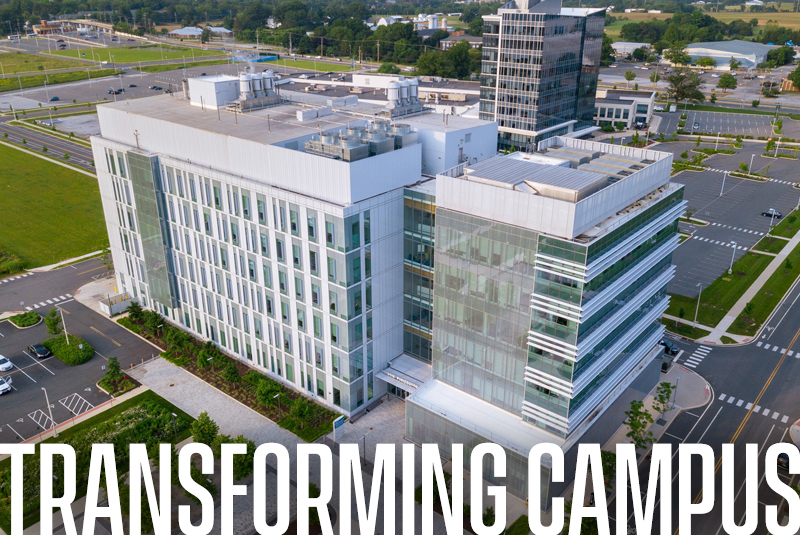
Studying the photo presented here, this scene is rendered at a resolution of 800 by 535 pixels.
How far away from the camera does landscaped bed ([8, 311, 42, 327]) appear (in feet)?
298

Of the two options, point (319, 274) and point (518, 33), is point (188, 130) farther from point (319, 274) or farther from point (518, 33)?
point (518, 33)

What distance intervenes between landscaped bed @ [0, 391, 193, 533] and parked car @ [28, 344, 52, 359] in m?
17.2

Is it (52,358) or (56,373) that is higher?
(52,358)

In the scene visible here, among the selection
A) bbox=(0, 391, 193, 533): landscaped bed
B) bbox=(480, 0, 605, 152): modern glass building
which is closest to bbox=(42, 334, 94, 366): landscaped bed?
bbox=(0, 391, 193, 533): landscaped bed

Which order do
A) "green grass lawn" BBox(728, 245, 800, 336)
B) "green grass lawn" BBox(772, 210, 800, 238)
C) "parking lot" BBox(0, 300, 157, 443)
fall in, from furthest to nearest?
"green grass lawn" BBox(772, 210, 800, 238) < "green grass lawn" BBox(728, 245, 800, 336) < "parking lot" BBox(0, 300, 157, 443)

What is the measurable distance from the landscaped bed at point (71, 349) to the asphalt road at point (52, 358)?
737 mm

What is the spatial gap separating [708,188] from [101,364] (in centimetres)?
13606

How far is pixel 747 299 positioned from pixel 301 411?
73.3m

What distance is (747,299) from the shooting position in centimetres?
9900

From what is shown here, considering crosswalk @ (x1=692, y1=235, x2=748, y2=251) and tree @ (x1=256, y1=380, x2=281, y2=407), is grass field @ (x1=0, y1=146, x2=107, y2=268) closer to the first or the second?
tree @ (x1=256, y1=380, x2=281, y2=407)

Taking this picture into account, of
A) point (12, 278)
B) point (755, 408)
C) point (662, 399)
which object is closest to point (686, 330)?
point (755, 408)

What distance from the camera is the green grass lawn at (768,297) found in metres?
91.1

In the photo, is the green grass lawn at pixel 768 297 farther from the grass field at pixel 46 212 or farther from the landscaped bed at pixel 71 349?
the grass field at pixel 46 212

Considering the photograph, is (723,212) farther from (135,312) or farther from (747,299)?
(135,312)
